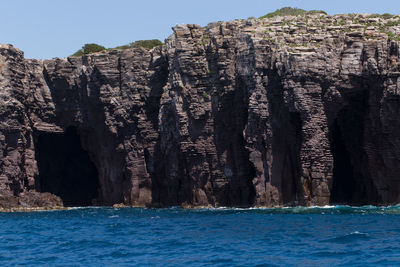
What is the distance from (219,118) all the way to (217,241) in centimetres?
3317

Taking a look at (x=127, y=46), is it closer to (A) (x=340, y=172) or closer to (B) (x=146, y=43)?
(B) (x=146, y=43)

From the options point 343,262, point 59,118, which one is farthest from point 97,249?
point 59,118

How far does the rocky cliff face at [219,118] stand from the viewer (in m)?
57.6

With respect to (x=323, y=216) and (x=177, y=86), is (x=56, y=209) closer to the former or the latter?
(x=177, y=86)

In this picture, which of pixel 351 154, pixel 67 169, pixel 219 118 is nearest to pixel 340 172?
pixel 351 154

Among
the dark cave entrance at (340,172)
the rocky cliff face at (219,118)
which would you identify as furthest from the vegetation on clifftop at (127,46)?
the dark cave entrance at (340,172)

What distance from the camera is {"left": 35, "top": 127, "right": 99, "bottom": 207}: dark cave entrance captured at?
265 feet

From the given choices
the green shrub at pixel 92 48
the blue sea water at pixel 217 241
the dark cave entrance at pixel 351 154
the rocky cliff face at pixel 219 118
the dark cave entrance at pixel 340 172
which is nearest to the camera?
the blue sea water at pixel 217 241

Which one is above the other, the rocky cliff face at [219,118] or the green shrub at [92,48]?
the green shrub at [92,48]

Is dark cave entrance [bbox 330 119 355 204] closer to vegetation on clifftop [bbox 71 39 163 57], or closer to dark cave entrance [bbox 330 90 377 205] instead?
dark cave entrance [bbox 330 90 377 205]

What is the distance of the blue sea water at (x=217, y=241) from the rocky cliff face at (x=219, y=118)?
11616mm

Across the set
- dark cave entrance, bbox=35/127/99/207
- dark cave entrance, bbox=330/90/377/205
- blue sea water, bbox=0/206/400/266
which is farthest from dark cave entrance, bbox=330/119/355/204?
dark cave entrance, bbox=35/127/99/207

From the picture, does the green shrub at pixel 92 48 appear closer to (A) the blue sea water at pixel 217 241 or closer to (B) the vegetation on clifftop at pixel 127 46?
(B) the vegetation on clifftop at pixel 127 46

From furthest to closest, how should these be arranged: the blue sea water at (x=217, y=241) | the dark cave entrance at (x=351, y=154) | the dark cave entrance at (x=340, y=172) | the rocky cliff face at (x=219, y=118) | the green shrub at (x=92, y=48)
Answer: the green shrub at (x=92, y=48) < the dark cave entrance at (x=340, y=172) < the dark cave entrance at (x=351, y=154) < the rocky cliff face at (x=219, y=118) < the blue sea water at (x=217, y=241)
